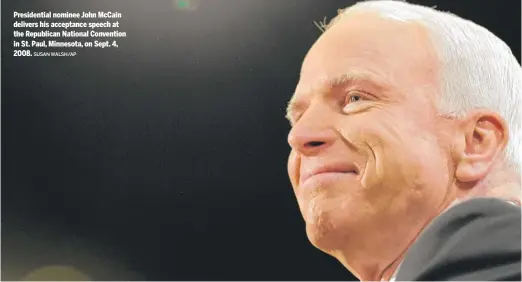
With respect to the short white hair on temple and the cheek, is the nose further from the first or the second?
the short white hair on temple

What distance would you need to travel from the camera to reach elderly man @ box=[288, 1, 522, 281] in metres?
1.05

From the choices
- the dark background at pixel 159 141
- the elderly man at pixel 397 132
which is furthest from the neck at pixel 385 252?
the dark background at pixel 159 141

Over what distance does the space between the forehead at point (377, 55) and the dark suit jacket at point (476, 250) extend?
30cm

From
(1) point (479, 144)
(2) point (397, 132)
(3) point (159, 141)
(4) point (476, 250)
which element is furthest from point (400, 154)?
(3) point (159, 141)

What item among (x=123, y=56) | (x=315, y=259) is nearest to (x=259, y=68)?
(x=123, y=56)

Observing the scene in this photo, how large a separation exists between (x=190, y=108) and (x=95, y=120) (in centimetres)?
23

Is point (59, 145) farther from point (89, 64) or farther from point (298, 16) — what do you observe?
point (298, 16)

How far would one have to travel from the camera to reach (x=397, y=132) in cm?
107

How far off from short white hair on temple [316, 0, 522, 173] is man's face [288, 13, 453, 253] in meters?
0.02

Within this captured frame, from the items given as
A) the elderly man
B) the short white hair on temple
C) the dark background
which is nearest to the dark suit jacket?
the elderly man

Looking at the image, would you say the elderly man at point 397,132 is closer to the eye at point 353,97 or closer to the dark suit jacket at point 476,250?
the eye at point 353,97

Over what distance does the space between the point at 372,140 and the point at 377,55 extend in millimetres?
134

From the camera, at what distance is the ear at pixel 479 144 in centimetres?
108

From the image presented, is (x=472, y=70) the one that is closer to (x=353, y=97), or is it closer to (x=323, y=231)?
(x=353, y=97)
